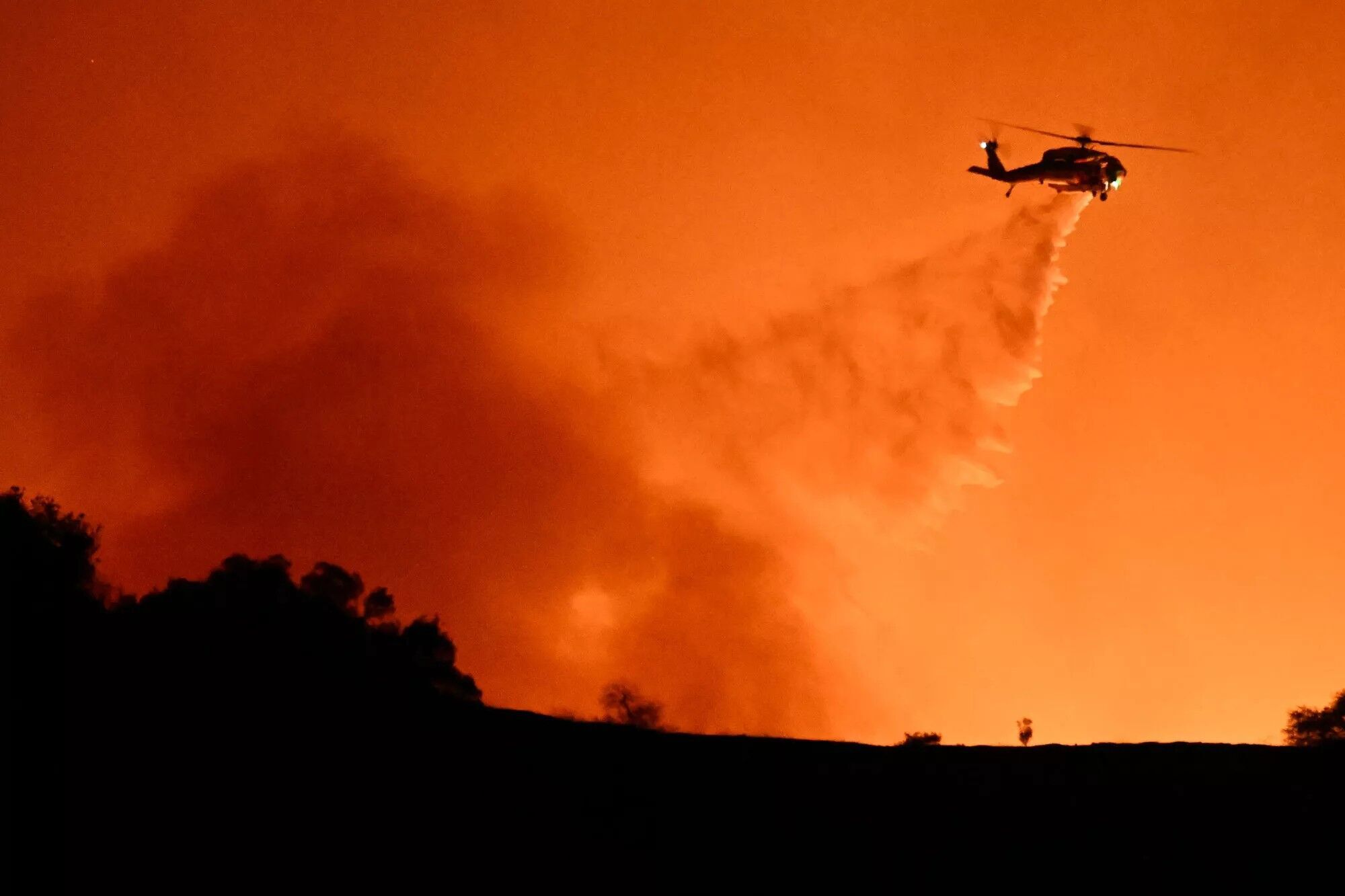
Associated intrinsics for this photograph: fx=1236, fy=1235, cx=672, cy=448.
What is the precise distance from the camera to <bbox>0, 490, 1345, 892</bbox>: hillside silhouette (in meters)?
29.8

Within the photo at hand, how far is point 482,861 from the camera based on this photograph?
3025cm

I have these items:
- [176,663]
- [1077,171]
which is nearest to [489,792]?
[176,663]

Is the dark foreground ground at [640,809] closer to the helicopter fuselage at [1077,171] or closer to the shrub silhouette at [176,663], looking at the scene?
the shrub silhouette at [176,663]

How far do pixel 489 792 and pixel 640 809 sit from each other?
407 cm

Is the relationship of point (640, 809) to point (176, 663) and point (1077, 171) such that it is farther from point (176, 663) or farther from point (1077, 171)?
point (1077, 171)

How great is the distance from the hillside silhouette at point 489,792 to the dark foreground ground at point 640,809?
0.23ft

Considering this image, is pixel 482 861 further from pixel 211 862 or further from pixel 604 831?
pixel 211 862

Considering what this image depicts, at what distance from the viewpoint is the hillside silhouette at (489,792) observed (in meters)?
29.8

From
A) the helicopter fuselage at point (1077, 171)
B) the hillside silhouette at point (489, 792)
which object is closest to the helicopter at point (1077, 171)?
the helicopter fuselage at point (1077, 171)

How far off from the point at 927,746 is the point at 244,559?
54322 millimetres

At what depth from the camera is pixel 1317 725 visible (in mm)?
80500

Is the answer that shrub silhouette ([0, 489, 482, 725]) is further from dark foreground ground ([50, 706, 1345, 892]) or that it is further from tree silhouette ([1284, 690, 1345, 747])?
tree silhouette ([1284, 690, 1345, 747])

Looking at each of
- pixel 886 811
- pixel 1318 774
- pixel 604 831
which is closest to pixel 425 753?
pixel 604 831

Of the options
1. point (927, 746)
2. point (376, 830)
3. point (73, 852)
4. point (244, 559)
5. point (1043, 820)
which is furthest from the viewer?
point (244, 559)
